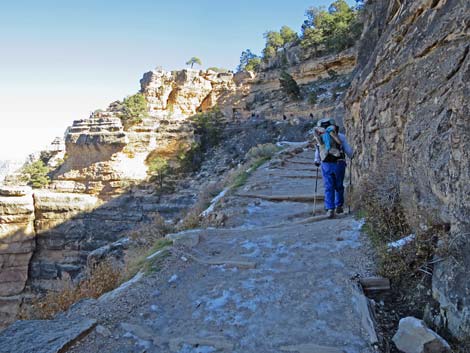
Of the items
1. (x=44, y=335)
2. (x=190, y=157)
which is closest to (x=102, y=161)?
(x=190, y=157)

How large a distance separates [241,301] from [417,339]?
123 cm

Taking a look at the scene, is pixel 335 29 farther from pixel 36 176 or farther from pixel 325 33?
pixel 36 176

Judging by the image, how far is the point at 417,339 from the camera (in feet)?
5.98

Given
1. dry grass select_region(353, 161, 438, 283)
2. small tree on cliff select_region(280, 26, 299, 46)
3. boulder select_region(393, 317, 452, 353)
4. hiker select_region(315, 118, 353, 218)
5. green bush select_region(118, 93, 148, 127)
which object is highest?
small tree on cliff select_region(280, 26, 299, 46)

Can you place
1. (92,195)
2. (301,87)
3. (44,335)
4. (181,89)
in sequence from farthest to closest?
(181,89)
(301,87)
(92,195)
(44,335)

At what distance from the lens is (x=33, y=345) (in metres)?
2.05

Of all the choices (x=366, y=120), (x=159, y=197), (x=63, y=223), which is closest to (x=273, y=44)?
(x=159, y=197)

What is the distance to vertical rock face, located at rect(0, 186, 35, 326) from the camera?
20516 millimetres

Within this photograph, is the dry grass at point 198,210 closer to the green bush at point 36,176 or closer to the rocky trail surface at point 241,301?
the rocky trail surface at point 241,301

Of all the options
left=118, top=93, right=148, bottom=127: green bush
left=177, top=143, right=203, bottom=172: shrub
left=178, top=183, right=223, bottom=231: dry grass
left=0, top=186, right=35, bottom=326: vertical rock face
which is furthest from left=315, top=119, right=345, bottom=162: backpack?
left=118, top=93, right=148, bottom=127: green bush

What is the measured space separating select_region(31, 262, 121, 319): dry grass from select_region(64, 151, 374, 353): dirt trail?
42 cm

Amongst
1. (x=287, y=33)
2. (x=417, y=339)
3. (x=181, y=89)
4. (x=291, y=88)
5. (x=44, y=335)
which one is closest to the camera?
(x=417, y=339)

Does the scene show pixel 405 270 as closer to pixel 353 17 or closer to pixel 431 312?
pixel 431 312

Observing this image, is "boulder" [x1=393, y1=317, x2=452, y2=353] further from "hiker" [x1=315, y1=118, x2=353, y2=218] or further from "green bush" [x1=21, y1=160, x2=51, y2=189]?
"green bush" [x1=21, y1=160, x2=51, y2=189]
